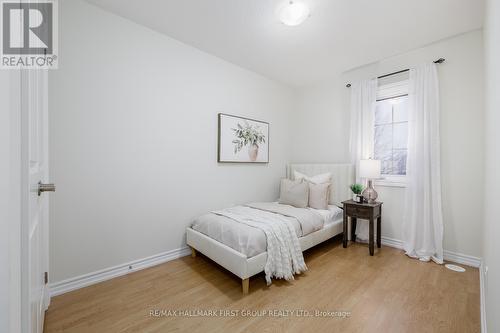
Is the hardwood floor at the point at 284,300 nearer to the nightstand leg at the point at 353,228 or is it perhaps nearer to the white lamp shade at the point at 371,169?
the nightstand leg at the point at 353,228

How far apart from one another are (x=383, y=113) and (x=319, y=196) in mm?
1603

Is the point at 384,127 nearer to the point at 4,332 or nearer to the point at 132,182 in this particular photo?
the point at 132,182

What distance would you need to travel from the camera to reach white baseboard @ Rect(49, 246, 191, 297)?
1.85 metres

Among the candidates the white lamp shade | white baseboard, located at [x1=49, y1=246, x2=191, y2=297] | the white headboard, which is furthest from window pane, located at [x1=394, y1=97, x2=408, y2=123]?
white baseboard, located at [x1=49, y1=246, x2=191, y2=297]

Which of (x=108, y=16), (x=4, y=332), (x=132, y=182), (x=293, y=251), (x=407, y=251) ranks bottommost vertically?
(x=407, y=251)

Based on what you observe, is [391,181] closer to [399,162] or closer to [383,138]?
[399,162]

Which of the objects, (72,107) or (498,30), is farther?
(72,107)

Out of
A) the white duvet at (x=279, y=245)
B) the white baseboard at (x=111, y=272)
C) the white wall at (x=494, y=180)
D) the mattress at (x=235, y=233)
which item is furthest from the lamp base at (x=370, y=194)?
the white baseboard at (x=111, y=272)

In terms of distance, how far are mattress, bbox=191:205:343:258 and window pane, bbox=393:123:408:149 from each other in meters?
1.96

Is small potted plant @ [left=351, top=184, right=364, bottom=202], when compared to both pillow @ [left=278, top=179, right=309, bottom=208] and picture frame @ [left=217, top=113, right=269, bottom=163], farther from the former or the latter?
picture frame @ [left=217, top=113, right=269, bottom=163]

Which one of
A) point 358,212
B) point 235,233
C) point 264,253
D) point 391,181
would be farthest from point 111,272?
point 391,181

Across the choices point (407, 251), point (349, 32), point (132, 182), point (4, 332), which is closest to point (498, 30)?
point (349, 32)

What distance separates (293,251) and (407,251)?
5.41 feet

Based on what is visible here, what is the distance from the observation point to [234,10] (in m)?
2.10
